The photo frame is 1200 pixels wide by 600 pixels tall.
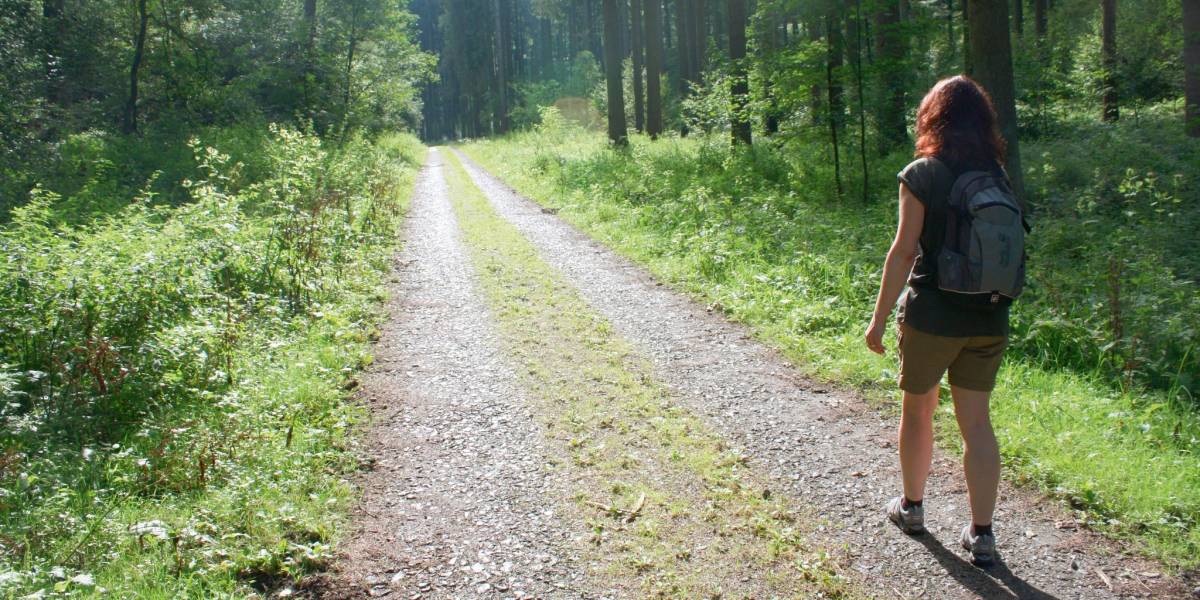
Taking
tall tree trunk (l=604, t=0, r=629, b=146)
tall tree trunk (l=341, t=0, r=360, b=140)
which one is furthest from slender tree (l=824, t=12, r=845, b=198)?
tall tree trunk (l=341, t=0, r=360, b=140)

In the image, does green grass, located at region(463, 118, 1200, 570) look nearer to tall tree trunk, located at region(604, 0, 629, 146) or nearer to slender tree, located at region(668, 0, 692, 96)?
tall tree trunk, located at region(604, 0, 629, 146)

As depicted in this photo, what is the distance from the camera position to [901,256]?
125 inches

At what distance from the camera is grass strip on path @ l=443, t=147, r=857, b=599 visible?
3270mm

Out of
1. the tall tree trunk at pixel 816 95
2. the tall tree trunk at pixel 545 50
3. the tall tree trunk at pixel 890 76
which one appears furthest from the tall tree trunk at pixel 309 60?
the tall tree trunk at pixel 545 50

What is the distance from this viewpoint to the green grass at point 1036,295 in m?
3.83

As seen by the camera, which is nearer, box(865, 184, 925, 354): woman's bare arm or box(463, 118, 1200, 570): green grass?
box(865, 184, 925, 354): woman's bare arm

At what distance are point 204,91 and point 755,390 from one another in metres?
23.2

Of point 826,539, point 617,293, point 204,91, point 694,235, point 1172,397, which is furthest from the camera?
point 204,91

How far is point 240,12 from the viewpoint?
23953 mm

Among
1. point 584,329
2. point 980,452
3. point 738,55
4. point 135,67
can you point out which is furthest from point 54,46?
point 980,452

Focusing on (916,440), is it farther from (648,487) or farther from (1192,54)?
(1192,54)

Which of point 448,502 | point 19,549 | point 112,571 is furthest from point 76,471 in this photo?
point 448,502

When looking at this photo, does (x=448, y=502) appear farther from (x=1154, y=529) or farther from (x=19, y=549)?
(x=1154, y=529)

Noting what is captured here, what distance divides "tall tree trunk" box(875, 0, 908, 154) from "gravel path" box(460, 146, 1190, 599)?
641cm
